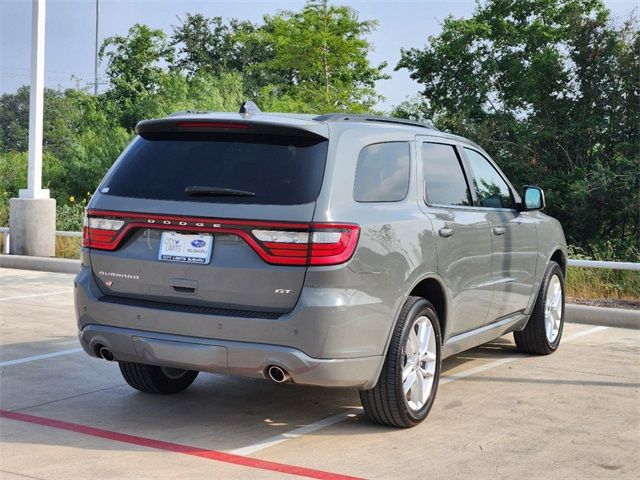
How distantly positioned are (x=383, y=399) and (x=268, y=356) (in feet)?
2.89

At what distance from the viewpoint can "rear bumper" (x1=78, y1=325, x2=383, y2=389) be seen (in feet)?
17.4

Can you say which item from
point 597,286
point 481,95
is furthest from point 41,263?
point 481,95

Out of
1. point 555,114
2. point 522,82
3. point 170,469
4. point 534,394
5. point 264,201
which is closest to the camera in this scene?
point 170,469

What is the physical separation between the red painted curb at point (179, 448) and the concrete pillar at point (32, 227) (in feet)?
35.5

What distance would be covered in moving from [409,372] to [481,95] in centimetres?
2544

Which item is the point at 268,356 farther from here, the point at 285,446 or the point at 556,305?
the point at 556,305

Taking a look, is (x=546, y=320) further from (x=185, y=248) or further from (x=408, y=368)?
(x=185, y=248)

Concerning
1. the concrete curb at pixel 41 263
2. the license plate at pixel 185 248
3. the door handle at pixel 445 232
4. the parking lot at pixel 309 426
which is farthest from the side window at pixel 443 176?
the concrete curb at pixel 41 263

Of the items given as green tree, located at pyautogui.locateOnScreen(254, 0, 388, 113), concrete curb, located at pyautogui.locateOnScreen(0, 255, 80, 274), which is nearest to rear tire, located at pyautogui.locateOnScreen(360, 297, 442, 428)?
concrete curb, located at pyautogui.locateOnScreen(0, 255, 80, 274)

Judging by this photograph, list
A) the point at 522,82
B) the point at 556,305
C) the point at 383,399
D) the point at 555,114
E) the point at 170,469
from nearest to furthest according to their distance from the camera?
the point at 170,469
the point at 383,399
the point at 556,305
the point at 555,114
the point at 522,82

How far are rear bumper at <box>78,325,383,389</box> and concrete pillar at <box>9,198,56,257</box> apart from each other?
11.5 meters

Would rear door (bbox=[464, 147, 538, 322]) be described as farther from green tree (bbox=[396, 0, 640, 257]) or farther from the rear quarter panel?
green tree (bbox=[396, 0, 640, 257])

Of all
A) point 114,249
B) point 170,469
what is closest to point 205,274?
point 114,249

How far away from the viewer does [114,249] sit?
229 inches
